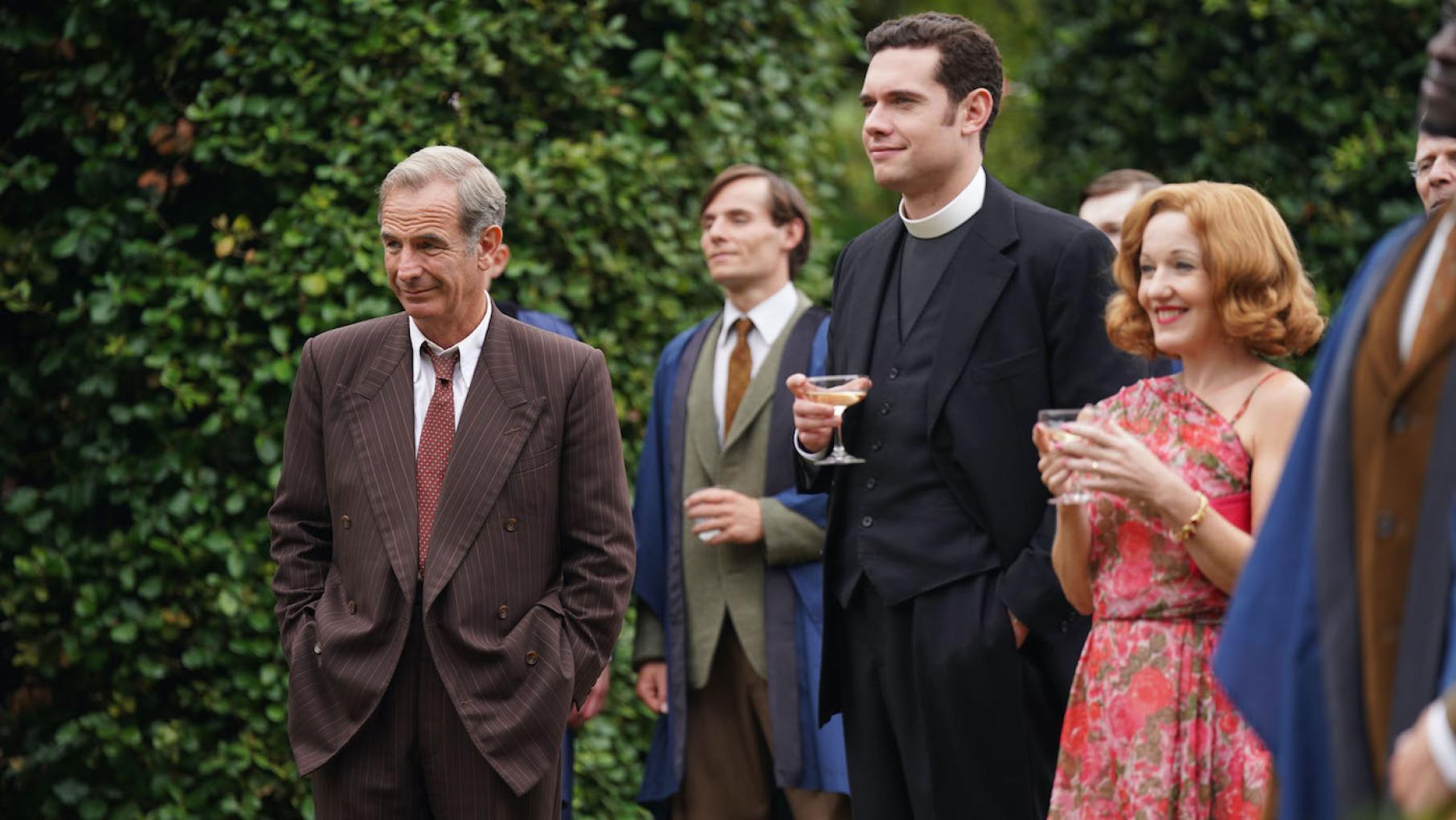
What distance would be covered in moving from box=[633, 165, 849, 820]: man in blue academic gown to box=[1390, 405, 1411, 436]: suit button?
3.04 m

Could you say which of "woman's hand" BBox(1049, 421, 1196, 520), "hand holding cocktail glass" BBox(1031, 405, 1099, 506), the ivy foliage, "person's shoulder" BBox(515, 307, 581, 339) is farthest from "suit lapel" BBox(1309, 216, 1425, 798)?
the ivy foliage

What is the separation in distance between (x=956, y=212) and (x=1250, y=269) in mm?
1047

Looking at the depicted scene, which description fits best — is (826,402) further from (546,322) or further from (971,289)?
(546,322)

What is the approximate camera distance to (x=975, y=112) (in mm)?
4566

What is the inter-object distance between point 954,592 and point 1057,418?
2.60 ft

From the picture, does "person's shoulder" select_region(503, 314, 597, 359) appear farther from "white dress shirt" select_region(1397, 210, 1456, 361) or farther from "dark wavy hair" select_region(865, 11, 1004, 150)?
"white dress shirt" select_region(1397, 210, 1456, 361)

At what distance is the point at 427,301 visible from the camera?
163 inches

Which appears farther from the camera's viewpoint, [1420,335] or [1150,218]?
[1150,218]

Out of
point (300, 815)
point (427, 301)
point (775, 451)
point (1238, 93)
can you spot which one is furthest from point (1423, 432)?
point (1238, 93)

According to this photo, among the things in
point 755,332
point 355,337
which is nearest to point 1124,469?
point 355,337

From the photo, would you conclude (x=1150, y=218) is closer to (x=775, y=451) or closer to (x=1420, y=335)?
(x=1420, y=335)

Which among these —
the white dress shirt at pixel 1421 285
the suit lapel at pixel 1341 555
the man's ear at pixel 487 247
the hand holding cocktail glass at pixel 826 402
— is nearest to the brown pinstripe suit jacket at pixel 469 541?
the man's ear at pixel 487 247

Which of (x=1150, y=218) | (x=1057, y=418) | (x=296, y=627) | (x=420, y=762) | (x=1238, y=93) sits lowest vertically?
(x=420, y=762)

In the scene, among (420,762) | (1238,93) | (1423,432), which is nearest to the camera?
(1423,432)
